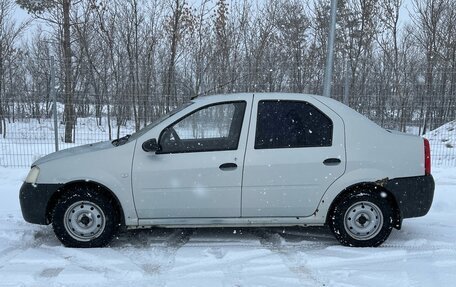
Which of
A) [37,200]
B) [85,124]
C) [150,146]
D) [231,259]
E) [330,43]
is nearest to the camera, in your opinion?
[231,259]

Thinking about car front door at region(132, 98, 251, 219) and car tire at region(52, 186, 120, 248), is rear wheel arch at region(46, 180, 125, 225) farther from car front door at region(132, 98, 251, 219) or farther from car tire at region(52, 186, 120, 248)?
car front door at region(132, 98, 251, 219)

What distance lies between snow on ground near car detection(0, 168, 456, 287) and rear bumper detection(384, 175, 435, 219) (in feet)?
1.45

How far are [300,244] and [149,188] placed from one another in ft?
5.97

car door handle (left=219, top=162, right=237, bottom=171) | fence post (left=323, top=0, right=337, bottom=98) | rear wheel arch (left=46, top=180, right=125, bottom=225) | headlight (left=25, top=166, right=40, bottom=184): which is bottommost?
rear wheel arch (left=46, top=180, right=125, bottom=225)

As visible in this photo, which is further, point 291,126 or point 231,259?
point 291,126

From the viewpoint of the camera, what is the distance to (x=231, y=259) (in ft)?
13.8

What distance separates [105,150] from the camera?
4480mm

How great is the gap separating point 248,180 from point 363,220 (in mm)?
1363

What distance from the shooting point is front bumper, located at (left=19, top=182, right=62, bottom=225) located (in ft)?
14.6

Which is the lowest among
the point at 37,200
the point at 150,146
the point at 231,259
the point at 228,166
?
the point at 231,259

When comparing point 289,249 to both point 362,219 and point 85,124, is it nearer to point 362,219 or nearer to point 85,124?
point 362,219

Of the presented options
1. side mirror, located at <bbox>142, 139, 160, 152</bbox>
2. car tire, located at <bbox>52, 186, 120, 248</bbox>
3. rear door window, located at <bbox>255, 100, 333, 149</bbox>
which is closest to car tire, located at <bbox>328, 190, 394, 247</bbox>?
rear door window, located at <bbox>255, 100, 333, 149</bbox>

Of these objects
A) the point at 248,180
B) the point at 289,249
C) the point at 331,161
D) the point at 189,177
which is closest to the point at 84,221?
the point at 189,177

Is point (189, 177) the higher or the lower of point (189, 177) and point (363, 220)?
the higher
